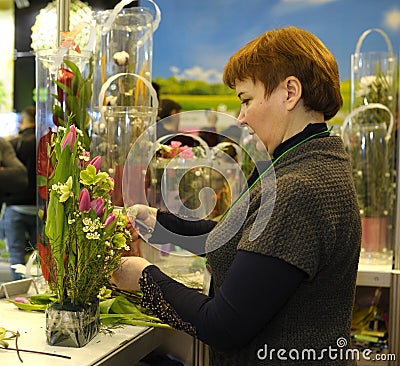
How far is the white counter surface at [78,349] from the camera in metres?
1.09

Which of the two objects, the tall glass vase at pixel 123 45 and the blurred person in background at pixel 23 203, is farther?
the blurred person in background at pixel 23 203

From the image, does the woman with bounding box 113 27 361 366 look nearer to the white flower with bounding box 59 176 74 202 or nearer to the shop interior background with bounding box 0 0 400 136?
the white flower with bounding box 59 176 74 202

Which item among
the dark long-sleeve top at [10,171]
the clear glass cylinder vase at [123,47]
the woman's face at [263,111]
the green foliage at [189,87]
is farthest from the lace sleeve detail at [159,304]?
the green foliage at [189,87]

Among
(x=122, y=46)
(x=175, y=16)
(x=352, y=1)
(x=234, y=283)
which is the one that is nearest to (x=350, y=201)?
(x=234, y=283)

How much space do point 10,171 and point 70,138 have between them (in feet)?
7.73

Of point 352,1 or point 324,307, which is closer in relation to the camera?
point 324,307

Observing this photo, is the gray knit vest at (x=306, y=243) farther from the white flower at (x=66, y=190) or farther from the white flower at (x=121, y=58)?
the white flower at (x=121, y=58)

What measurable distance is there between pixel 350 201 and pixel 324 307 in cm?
20

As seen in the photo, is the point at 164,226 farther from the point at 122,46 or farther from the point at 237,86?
the point at 122,46

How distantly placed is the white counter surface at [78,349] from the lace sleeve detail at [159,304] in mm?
113

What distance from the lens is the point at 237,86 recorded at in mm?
1196

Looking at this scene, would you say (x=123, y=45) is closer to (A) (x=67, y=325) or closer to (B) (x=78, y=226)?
(B) (x=78, y=226)

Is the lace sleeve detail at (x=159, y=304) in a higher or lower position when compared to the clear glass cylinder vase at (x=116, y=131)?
lower

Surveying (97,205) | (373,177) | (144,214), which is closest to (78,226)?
(97,205)
